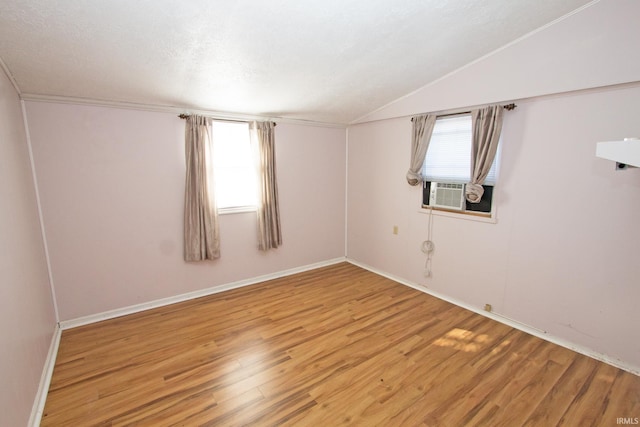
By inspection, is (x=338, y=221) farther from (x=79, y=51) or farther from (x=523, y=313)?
(x=79, y=51)

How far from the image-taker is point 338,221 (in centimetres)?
487

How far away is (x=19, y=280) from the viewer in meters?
1.86

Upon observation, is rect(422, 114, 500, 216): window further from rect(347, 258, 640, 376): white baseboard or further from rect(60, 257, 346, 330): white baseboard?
rect(60, 257, 346, 330): white baseboard

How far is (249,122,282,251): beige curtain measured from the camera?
3826 mm

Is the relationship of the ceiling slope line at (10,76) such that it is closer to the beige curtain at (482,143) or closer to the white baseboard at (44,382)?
the white baseboard at (44,382)

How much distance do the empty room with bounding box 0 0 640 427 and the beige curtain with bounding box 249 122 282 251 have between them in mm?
28

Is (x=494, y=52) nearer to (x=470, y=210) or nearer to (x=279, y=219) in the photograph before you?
(x=470, y=210)

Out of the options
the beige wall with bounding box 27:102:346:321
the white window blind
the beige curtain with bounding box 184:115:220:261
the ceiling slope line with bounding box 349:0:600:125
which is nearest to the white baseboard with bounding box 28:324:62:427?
the beige wall with bounding box 27:102:346:321

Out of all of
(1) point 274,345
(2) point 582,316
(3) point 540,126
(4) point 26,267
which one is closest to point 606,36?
(3) point 540,126

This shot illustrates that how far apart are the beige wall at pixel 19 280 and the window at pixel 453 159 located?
12.3 feet

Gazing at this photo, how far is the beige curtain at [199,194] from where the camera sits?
3.35m

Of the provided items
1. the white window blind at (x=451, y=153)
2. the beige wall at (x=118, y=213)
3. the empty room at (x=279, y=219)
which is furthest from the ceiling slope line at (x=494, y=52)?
the beige wall at (x=118, y=213)

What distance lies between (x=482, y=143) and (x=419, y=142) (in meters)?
0.75

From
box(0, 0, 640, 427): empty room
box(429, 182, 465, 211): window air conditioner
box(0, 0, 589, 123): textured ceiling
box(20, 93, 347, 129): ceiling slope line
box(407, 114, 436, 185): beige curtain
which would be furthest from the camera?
box(407, 114, 436, 185): beige curtain
